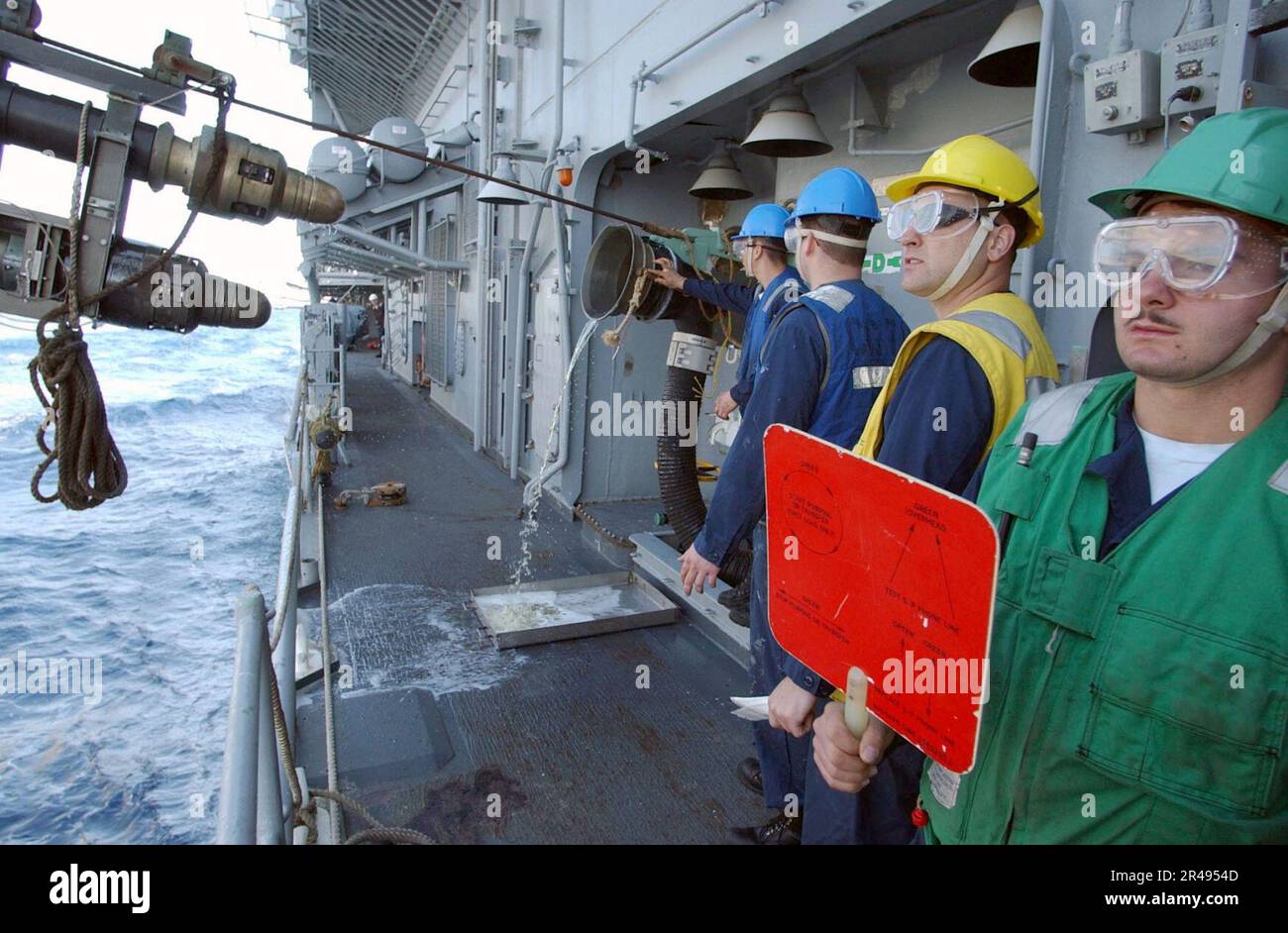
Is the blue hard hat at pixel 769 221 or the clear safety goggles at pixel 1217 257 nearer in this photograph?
the clear safety goggles at pixel 1217 257

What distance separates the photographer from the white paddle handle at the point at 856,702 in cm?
130

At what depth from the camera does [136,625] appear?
8.04 m

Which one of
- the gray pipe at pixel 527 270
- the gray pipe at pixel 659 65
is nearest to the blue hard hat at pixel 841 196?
the gray pipe at pixel 659 65

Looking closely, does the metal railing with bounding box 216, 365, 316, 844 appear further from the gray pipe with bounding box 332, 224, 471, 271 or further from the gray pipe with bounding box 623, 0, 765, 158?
the gray pipe with bounding box 332, 224, 471, 271

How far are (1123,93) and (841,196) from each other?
91 centimetres

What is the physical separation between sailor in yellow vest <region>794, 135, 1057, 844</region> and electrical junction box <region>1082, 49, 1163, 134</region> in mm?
373

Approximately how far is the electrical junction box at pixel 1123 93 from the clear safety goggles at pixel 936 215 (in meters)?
0.56

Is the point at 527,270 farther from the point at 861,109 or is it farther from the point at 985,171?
the point at 985,171

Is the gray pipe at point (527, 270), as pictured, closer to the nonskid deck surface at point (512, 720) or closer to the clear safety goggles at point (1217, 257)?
the nonskid deck surface at point (512, 720)

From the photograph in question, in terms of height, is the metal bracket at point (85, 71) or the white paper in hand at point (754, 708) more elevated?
the metal bracket at point (85, 71)

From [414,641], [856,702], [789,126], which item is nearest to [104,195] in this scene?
[856,702]

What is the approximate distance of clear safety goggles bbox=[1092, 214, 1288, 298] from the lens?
3.86ft
